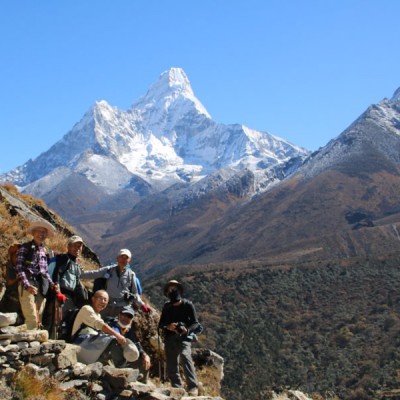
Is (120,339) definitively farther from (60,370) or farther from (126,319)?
(60,370)

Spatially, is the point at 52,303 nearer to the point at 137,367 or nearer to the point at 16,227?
the point at 137,367

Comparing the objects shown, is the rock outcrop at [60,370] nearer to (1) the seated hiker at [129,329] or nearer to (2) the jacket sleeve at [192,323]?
(1) the seated hiker at [129,329]

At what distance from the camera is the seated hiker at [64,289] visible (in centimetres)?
999

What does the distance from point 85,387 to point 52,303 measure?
187 centimetres

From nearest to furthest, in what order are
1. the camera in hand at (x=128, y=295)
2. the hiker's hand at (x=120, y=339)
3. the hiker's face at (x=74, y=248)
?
the hiker's hand at (x=120, y=339) < the hiker's face at (x=74, y=248) < the camera in hand at (x=128, y=295)

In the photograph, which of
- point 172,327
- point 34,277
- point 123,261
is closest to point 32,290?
point 34,277

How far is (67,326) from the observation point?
991 cm

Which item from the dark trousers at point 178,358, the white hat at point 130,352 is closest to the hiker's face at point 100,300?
the white hat at point 130,352

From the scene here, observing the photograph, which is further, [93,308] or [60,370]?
[93,308]

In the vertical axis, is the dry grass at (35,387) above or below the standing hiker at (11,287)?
below

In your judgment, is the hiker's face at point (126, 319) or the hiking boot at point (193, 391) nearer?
the hiker's face at point (126, 319)

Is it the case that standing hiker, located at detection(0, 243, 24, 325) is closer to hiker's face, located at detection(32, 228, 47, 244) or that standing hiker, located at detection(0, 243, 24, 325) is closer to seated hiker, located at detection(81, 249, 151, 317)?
hiker's face, located at detection(32, 228, 47, 244)

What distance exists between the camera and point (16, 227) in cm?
1419

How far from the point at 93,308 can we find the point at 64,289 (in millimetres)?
853
